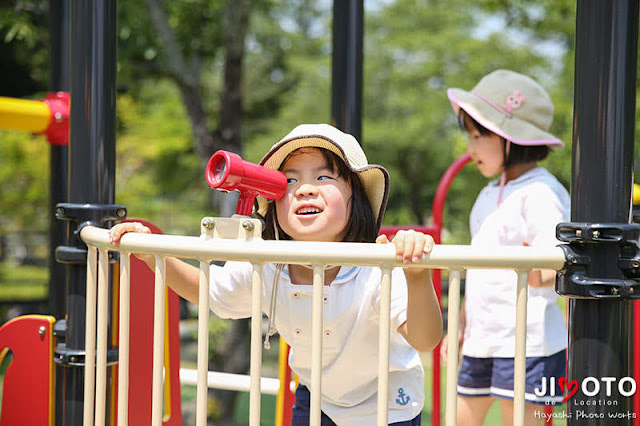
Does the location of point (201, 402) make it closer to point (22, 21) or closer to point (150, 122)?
point (22, 21)

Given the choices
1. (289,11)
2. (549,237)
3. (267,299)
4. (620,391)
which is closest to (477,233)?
(549,237)

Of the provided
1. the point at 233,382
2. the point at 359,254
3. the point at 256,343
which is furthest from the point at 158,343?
the point at 233,382

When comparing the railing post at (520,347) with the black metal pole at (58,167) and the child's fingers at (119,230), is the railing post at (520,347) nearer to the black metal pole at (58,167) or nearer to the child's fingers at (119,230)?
the child's fingers at (119,230)

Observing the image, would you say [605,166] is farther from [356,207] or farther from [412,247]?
[356,207]

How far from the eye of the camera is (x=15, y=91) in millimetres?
10523

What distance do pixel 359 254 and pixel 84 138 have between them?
37.2 inches

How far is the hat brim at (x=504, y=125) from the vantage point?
2.56 meters

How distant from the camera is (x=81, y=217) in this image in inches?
73.1

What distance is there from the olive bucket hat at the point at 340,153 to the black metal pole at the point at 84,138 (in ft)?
1.46

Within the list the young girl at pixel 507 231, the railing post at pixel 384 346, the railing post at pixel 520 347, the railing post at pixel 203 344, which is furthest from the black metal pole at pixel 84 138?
the young girl at pixel 507 231

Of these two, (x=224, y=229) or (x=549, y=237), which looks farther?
(x=549, y=237)

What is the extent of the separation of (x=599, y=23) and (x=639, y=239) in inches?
16.5

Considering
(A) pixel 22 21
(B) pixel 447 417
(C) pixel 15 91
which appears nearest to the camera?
(B) pixel 447 417

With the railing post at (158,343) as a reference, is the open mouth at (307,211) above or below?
above
